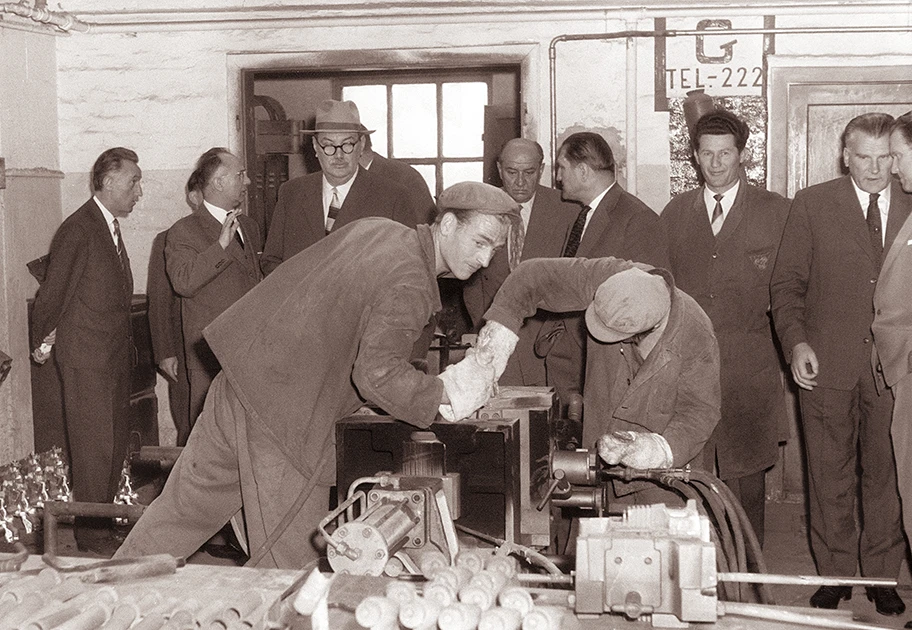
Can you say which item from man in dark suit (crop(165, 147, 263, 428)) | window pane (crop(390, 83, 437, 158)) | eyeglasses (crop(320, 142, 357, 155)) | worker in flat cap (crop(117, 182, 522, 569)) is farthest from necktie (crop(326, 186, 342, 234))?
window pane (crop(390, 83, 437, 158))

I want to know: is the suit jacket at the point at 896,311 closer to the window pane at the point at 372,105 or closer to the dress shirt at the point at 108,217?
the dress shirt at the point at 108,217

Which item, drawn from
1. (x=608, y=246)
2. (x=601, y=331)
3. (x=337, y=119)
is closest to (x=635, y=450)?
(x=601, y=331)

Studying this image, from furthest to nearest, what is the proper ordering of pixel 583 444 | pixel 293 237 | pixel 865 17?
pixel 865 17 → pixel 293 237 → pixel 583 444

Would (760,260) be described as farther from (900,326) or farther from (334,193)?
(334,193)

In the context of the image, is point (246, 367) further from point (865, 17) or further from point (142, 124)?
point (865, 17)

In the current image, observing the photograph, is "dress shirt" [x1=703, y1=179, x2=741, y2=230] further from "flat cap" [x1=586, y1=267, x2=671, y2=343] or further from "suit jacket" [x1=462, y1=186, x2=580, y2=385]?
"flat cap" [x1=586, y1=267, x2=671, y2=343]

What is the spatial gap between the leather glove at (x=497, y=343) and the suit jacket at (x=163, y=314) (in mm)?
2656

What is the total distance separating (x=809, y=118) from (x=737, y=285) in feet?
5.90

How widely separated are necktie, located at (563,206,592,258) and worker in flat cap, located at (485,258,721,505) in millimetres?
1106

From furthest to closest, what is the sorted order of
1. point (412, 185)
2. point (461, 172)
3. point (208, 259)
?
1. point (461, 172)
2. point (412, 185)
3. point (208, 259)

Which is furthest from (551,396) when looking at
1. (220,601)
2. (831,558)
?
(831,558)

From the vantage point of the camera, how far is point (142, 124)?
641 centimetres

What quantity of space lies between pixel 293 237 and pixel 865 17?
337 cm

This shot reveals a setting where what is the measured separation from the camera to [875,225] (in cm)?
418
